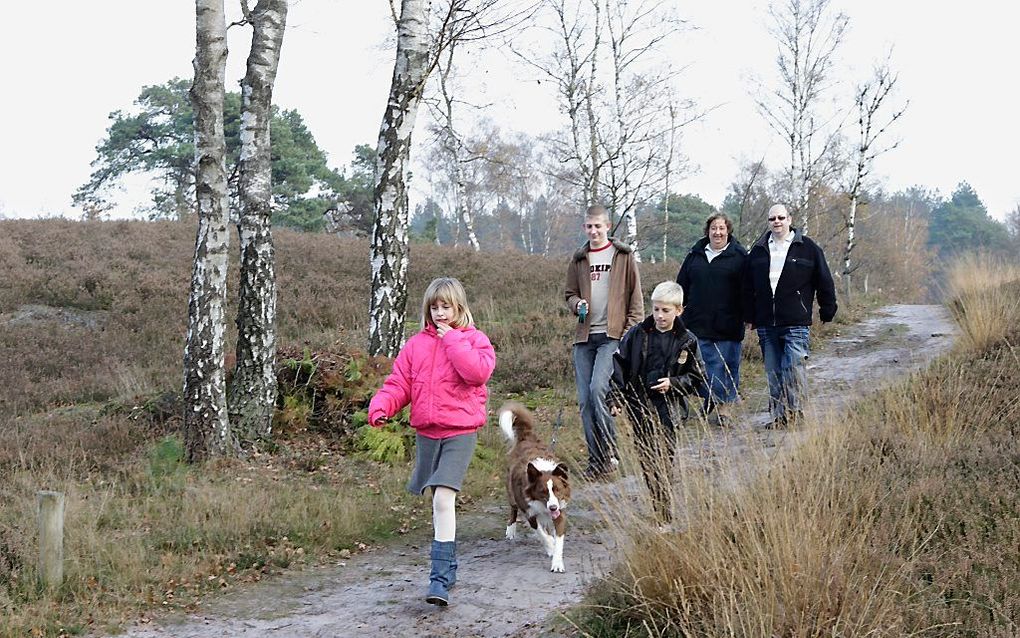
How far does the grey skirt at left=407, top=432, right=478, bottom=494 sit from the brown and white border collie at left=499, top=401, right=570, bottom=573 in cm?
62

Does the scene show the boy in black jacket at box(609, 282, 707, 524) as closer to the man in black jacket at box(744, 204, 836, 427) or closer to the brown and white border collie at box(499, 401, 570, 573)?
the brown and white border collie at box(499, 401, 570, 573)

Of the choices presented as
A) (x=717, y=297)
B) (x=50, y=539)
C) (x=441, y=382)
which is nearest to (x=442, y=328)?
(x=441, y=382)

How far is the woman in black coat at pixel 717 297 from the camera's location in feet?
29.2

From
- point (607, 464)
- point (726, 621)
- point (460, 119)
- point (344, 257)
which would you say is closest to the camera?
point (726, 621)

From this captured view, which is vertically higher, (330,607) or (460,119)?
(460,119)

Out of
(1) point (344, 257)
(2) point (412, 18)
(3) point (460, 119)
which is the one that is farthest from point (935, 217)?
(2) point (412, 18)

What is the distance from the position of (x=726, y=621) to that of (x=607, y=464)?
336 cm

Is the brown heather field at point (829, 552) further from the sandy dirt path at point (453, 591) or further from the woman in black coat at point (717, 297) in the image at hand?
the woman in black coat at point (717, 297)

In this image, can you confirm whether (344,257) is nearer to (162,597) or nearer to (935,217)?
(162,597)

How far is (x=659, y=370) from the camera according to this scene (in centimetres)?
572

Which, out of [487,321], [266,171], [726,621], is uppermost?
[266,171]

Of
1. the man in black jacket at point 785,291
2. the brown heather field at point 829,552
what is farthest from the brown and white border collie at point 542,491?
the man in black jacket at point 785,291

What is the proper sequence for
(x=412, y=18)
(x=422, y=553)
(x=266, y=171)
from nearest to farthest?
(x=422, y=553)
(x=266, y=171)
(x=412, y=18)

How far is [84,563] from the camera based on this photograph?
5395mm
